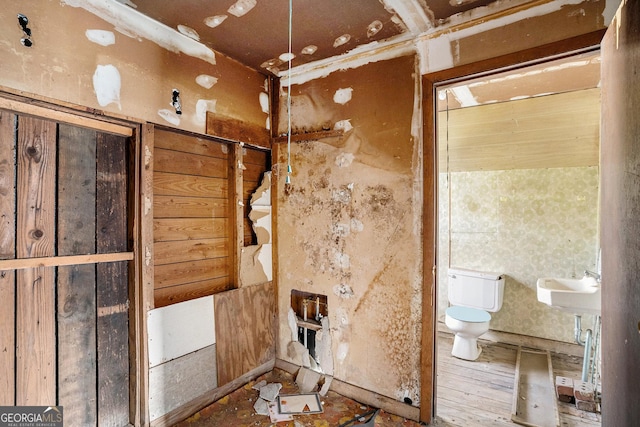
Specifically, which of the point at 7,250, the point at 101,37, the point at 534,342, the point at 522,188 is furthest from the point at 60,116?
the point at 534,342

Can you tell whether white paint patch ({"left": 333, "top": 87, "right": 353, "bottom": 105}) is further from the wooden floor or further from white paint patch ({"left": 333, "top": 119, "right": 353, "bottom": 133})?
the wooden floor

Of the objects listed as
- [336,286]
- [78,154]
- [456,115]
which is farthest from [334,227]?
[456,115]

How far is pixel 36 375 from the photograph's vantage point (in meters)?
1.50

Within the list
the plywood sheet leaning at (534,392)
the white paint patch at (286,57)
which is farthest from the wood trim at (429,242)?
the white paint patch at (286,57)

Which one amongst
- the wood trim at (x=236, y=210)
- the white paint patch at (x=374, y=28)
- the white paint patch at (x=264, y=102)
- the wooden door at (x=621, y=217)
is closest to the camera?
the wooden door at (x=621, y=217)

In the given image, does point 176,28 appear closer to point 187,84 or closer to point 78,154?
point 187,84

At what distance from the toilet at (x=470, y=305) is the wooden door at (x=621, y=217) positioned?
1.40m

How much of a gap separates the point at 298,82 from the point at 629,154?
198cm

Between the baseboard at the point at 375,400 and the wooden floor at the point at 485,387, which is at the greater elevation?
the baseboard at the point at 375,400

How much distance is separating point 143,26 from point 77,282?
1383 millimetres

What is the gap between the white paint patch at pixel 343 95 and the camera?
2.22 meters

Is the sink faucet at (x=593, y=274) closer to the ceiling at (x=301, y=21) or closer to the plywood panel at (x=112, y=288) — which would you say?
the ceiling at (x=301, y=21)

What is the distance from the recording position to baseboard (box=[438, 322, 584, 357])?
9.60 feet

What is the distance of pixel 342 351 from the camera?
7.45 feet
